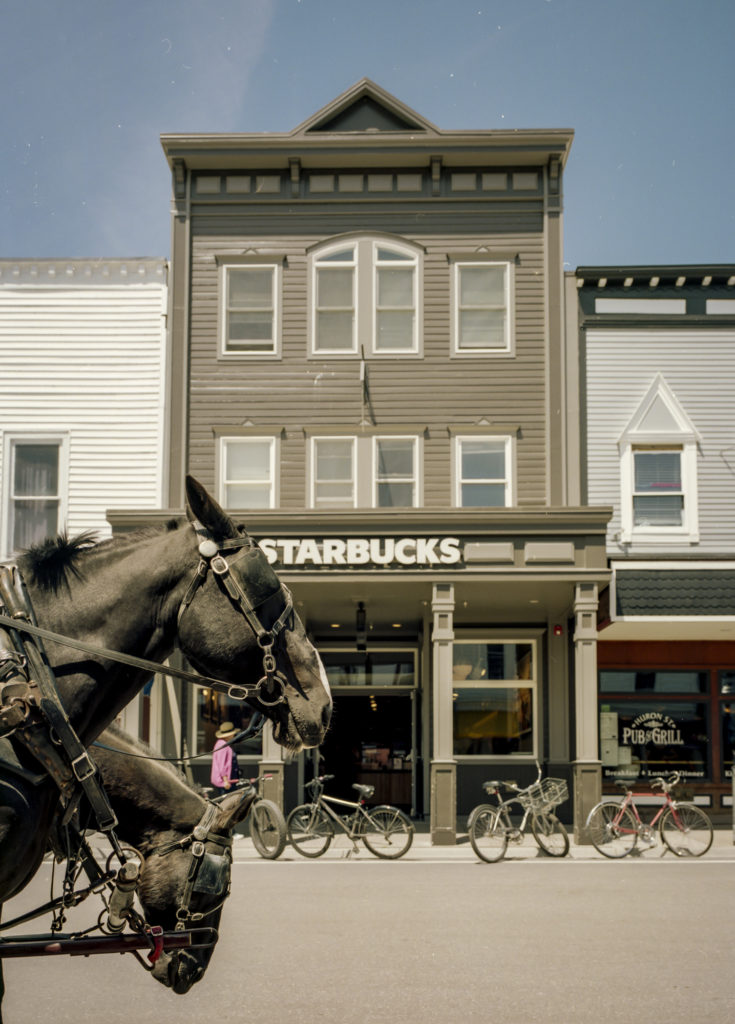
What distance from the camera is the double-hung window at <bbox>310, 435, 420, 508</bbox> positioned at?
65.9 feet

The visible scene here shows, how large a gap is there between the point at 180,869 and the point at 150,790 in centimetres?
30

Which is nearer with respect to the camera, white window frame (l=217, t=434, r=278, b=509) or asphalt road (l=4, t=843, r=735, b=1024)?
asphalt road (l=4, t=843, r=735, b=1024)

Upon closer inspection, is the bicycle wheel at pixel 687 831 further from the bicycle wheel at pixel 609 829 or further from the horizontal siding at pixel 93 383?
the horizontal siding at pixel 93 383

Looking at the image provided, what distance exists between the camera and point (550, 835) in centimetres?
1619

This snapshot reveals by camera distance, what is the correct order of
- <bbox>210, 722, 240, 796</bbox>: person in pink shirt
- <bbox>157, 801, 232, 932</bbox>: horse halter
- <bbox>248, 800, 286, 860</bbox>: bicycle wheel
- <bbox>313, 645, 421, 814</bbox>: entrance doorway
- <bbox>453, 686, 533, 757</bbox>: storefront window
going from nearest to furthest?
<bbox>157, 801, 232, 932</bbox>: horse halter < <bbox>248, 800, 286, 860</bbox>: bicycle wheel < <bbox>210, 722, 240, 796</bbox>: person in pink shirt < <bbox>453, 686, 533, 757</bbox>: storefront window < <bbox>313, 645, 421, 814</bbox>: entrance doorway

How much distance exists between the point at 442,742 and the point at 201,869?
13.8 meters

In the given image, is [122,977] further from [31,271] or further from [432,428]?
[31,271]

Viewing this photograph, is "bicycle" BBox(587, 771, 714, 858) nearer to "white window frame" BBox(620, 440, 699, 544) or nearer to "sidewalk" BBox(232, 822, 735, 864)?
"sidewalk" BBox(232, 822, 735, 864)

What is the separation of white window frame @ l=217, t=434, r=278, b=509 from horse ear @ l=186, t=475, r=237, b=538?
16.2 meters

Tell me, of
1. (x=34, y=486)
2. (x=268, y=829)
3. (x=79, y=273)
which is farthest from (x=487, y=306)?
(x=268, y=829)

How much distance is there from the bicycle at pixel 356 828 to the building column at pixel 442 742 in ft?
3.87

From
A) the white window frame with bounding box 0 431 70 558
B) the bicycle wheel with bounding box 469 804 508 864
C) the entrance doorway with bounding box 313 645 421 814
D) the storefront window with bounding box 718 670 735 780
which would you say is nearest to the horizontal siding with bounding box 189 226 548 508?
the white window frame with bounding box 0 431 70 558

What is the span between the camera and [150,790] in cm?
409

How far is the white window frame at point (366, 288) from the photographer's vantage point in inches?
808
